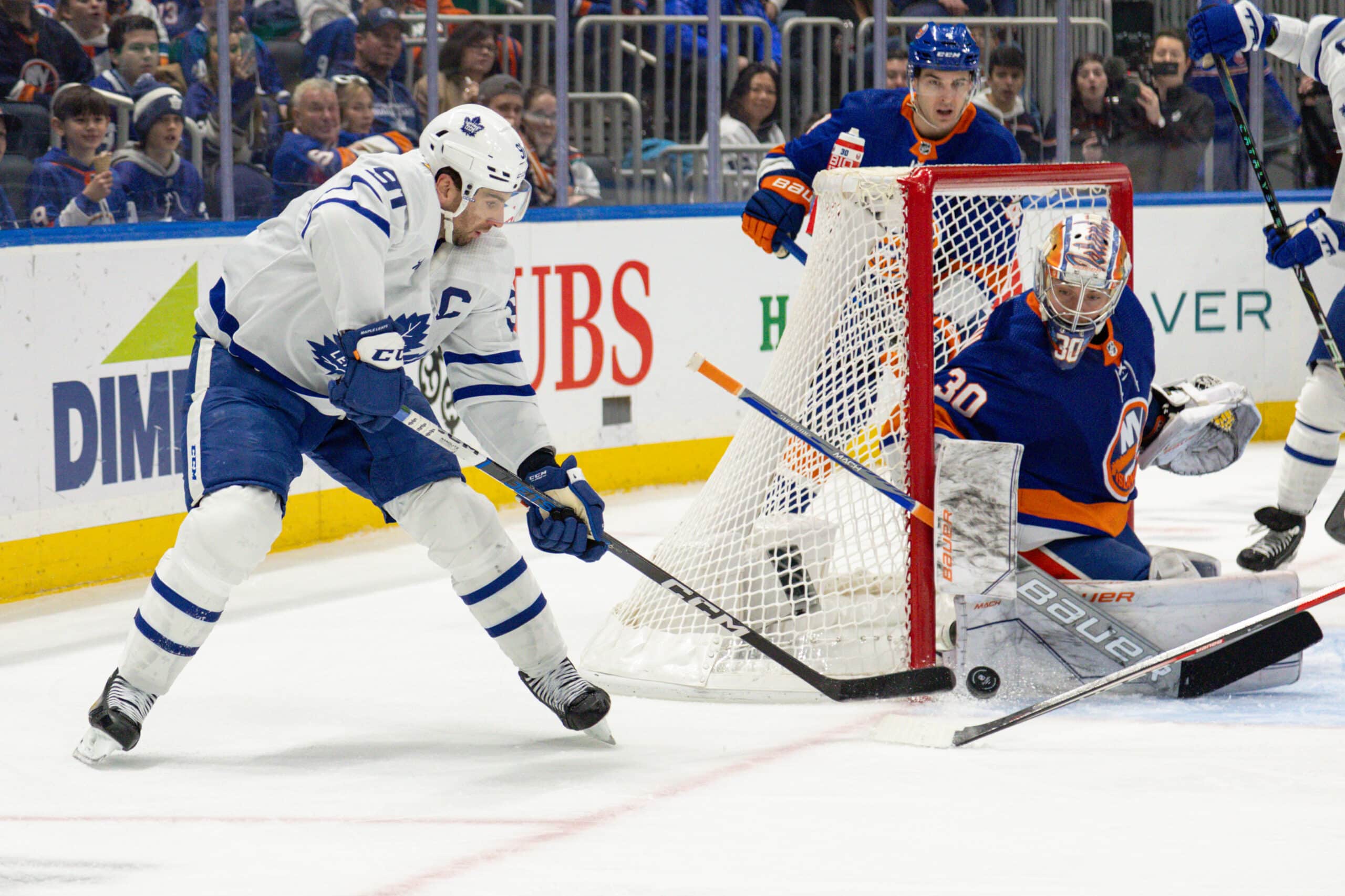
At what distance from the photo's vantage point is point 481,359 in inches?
119

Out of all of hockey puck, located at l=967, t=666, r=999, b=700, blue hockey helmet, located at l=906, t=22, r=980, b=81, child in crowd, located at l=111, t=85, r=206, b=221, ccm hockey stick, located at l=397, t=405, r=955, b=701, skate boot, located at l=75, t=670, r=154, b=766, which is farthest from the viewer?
child in crowd, located at l=111, t=85, r=206, b=221

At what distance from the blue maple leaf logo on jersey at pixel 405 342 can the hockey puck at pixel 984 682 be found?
1131mm

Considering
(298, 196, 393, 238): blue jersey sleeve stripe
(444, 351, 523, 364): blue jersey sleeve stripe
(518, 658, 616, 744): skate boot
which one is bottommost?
(518, 658, 616, 744): skate boot

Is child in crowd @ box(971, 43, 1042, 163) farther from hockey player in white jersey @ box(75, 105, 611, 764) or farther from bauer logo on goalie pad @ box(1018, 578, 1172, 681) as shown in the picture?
hockey player in white jersey @ box(75, 105, 611, 764)

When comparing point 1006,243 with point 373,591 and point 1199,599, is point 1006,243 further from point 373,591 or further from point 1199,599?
point 373,591

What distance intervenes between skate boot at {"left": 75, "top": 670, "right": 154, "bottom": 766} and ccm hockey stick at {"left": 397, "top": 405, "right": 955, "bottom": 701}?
593 millimetres

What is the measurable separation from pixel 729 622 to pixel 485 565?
0.44 metres

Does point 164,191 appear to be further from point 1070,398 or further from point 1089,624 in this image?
point 1089,624

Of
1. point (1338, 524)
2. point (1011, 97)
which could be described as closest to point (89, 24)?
point (1338, 524)

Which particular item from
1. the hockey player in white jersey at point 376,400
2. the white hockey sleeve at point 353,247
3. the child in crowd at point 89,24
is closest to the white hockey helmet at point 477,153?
the hockey player in white jersey at point 376,400

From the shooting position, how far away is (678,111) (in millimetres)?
6242

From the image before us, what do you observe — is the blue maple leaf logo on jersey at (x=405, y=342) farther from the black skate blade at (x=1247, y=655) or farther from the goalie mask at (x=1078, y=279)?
the black skate blade at (x=1247, y=655)

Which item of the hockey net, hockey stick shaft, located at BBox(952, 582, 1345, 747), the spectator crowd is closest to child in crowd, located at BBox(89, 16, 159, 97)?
the spectator crowd

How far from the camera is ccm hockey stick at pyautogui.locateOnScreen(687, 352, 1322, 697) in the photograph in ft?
10.6
